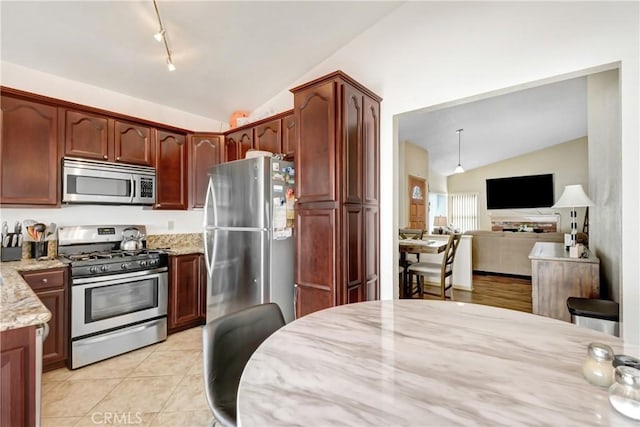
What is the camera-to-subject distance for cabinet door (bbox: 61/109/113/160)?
99.3 inches

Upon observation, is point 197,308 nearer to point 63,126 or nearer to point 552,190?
point 63,126

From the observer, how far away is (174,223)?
3533 mm

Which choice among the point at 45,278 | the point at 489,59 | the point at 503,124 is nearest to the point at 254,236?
the point at 45,278

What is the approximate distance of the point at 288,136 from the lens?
2.90m

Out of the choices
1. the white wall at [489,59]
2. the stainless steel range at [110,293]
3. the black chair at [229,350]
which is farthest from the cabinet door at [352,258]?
the stainless steel range at [110,293]

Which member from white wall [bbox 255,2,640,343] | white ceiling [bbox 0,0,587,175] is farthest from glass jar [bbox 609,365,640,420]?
white ceiling [bbox 0,0,587,175]

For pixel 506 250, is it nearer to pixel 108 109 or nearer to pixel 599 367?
pixel 599 367

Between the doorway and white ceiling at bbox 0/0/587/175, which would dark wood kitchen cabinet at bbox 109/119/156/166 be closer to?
white ceiling at bbox 0/0/587/175

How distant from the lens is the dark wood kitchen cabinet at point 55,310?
2.19m

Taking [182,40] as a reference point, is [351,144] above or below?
below

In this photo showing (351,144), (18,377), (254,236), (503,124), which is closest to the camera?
(18,377)

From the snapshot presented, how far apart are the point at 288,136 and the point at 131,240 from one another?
199 cm

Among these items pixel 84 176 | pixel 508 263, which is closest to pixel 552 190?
pixel 508 263

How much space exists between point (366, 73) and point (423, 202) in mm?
4807
